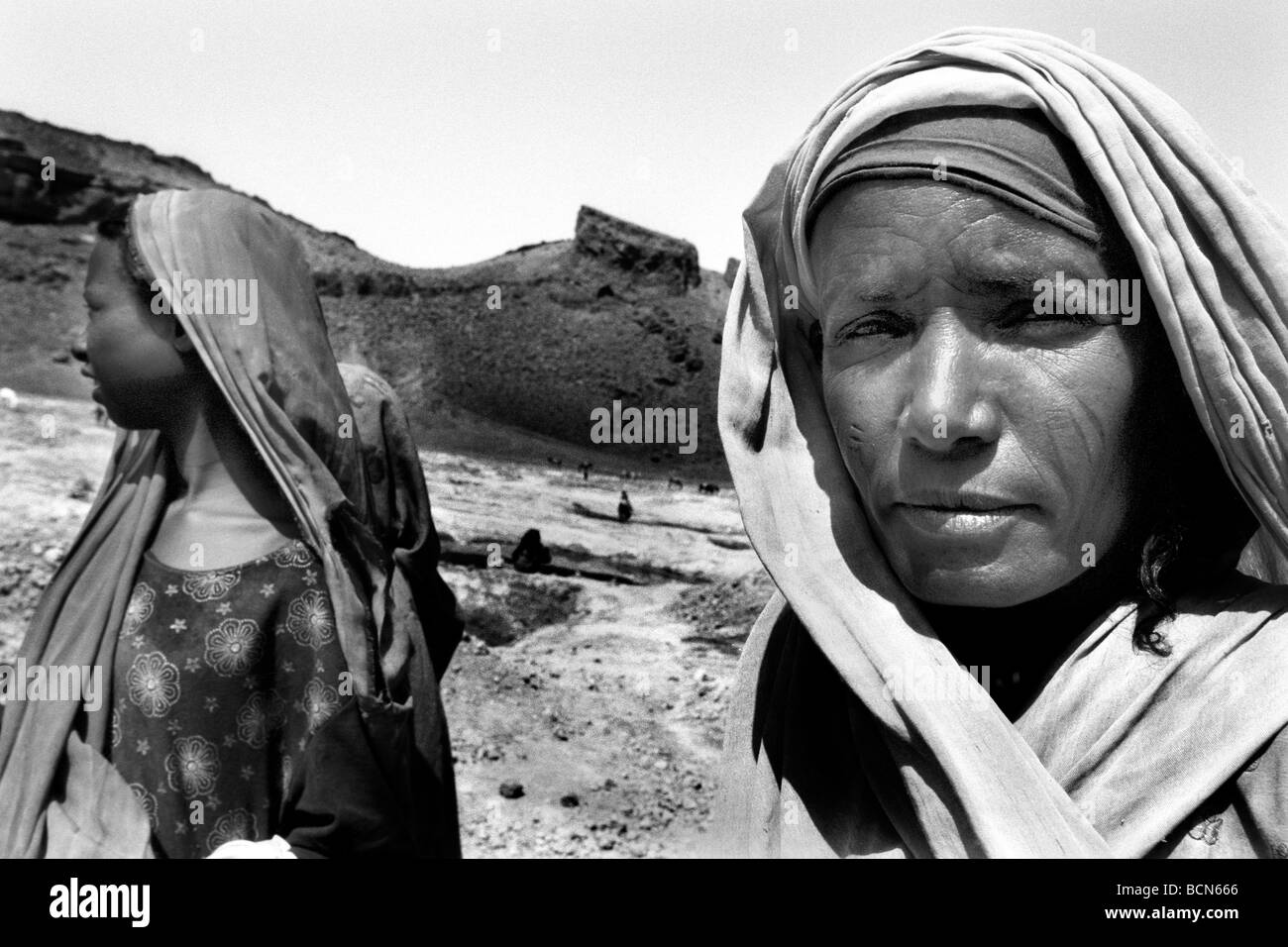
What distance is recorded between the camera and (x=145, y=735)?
8.85ft

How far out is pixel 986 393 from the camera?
201 cm

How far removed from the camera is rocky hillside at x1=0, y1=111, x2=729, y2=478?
3.52 meters

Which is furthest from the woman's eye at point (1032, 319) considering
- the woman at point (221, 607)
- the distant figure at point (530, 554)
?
the distant figure at point (530, 554)

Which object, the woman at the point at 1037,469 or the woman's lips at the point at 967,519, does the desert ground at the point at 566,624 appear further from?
the woman's lips at the point at 967,519

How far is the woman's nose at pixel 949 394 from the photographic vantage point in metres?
2.00

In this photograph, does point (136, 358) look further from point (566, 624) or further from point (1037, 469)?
point (1037, 469)

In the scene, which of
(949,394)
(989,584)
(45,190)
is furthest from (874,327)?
(45,190)

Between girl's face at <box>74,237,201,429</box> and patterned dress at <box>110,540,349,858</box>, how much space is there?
30 cm

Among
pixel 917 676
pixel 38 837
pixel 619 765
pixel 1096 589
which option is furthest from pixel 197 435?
pixel 1096 589

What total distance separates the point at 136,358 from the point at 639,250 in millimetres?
1337

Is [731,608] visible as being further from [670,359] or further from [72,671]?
[72,671]

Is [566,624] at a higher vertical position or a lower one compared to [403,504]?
lower
